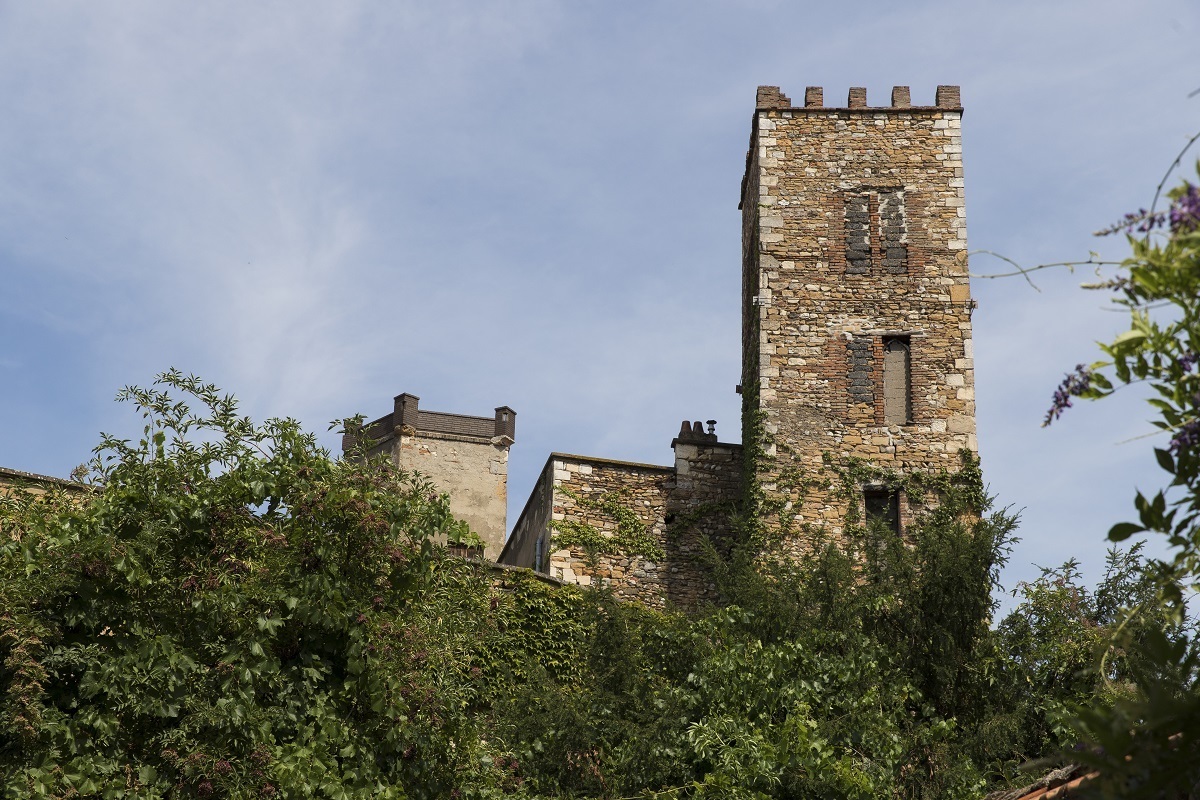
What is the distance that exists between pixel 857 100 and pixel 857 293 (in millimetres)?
2894

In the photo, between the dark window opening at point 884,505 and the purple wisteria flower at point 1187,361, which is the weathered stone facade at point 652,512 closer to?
the dark window opening at point 884,505

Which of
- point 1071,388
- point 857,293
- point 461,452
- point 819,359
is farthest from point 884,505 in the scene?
point 461,452

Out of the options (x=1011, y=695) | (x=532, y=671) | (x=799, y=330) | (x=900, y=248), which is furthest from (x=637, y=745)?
(x=900, y=248)

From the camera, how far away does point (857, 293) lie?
Result: 65.0 feet

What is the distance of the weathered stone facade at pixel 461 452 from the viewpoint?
33.6 meters

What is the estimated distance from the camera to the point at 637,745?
13094 mm

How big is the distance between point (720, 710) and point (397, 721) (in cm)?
458

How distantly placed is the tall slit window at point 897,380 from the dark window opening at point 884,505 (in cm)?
92

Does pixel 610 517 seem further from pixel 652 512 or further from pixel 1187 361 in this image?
pixel 1187 361

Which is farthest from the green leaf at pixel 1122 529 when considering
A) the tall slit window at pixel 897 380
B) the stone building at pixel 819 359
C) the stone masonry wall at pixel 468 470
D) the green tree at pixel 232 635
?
the stone masonry wall at pixel 468 470

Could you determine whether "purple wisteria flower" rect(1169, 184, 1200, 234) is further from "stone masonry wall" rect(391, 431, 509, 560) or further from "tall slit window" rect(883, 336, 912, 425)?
"stone masonry wall" rect(391, 431, 509, 560)

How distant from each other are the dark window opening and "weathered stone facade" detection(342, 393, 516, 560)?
15486 mm

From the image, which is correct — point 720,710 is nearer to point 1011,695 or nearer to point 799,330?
point 1011,695

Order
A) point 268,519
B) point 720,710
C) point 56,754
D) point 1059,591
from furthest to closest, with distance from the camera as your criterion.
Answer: point 1059,591 < point 720,710 < point 268,519 < point 56,754
